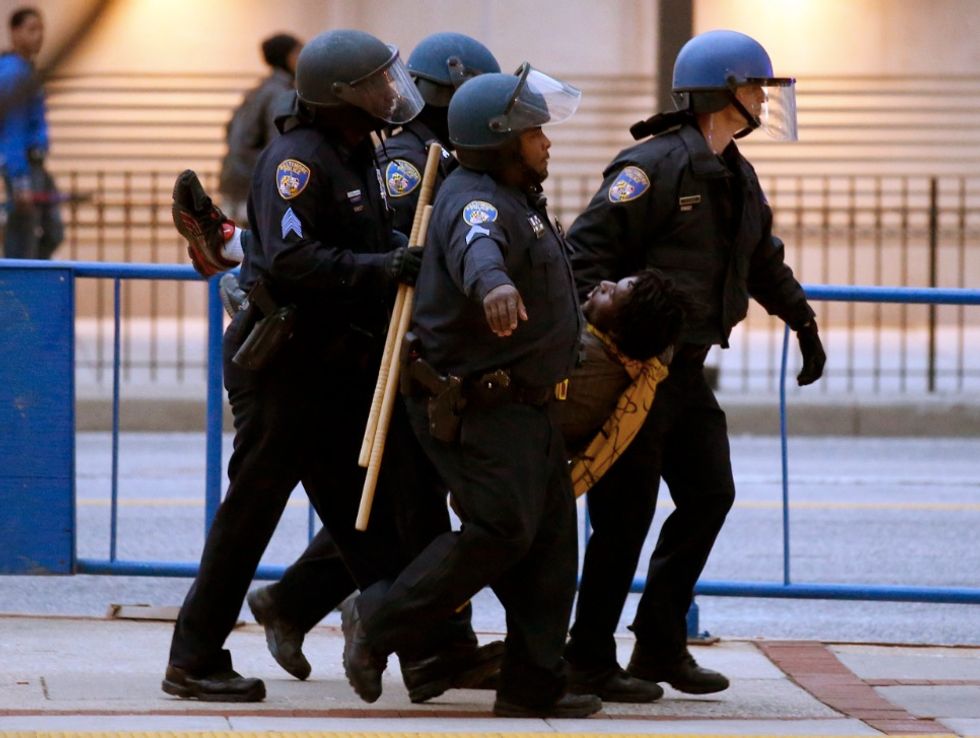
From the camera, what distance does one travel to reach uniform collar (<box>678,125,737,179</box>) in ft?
18.3

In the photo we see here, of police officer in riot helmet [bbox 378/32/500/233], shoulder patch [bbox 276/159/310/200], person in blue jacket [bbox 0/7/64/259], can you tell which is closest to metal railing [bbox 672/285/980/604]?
police officer in riot helmet [bbox 378/32/500/233]

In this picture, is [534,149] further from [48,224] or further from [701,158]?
[48,224]

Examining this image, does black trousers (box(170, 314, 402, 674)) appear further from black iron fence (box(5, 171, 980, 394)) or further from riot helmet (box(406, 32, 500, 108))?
black iron fence (box(5, 171, 980, 394))

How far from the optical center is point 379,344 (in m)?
5.41

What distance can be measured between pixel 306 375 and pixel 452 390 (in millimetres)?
501

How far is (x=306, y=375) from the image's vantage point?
5348mm

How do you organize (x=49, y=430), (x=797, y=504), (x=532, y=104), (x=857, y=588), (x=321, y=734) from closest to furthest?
(x=321, y=734)
(x=532, y=104)
(x=49, y=430)
(x=857, y=588)
(x=797, y=504)

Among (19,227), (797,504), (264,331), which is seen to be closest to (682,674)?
(264,331)

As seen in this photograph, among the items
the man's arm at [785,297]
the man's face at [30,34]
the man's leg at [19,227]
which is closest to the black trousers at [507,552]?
the man's arm at [785,297]

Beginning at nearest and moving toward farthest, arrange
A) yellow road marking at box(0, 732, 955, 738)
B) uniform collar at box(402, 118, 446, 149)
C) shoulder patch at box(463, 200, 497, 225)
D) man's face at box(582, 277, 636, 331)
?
yellow road marking at box(0, 732, 955, 738) → shoulder patch at box(463, 200, 497, 225) → man's face at box(582, 277, 636, 331) → uniform collar at box(402, 118, 446, 149)

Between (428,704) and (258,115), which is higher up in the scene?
(258,115)

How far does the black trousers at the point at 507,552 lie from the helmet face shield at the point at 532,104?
0.71 metres

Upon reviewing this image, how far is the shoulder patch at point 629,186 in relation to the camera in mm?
5539

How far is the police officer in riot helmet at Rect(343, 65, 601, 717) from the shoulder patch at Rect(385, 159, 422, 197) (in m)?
0.45
